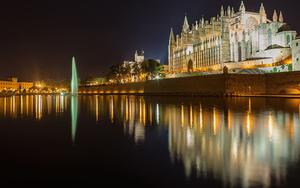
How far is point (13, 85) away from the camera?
149875mm

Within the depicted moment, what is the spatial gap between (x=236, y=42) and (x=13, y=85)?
390ft

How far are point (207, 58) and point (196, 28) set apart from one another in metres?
12.8

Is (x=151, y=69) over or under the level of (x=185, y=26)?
under

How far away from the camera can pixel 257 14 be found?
67500 millimetres

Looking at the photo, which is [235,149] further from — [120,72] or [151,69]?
[120,72]

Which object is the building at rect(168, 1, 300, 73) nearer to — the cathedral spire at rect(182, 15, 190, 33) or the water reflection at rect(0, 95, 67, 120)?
the cathedral spire at rect(182, 15, 190, 33)

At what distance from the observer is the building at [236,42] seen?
57031 millimetres

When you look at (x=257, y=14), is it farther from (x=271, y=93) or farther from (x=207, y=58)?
(x=271, y=93)

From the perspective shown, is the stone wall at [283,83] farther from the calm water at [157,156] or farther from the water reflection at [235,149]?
the calm water at [157,156]

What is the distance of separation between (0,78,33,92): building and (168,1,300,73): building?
87.1 meters

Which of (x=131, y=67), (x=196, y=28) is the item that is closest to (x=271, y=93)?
(x=196, y=28)

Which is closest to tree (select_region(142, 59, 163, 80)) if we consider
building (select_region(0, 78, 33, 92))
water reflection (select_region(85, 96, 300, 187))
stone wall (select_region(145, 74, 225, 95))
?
stone wall (select_region(145, 74, 225, 95))

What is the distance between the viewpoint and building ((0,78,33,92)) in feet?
463

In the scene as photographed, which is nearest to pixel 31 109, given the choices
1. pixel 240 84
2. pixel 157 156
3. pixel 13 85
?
pixel 157 156
